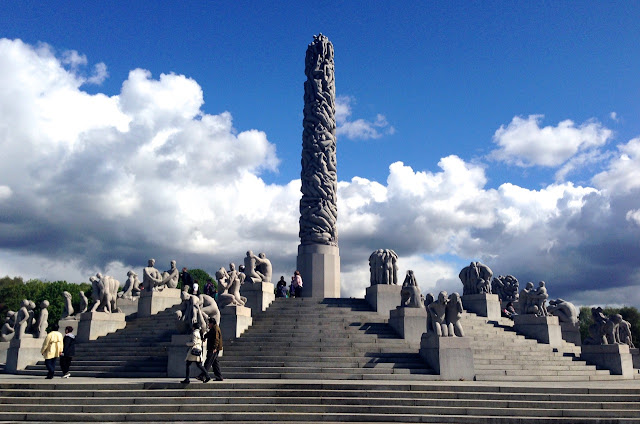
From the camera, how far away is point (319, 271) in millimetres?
27922

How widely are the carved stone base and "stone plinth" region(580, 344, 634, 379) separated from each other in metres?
4.84

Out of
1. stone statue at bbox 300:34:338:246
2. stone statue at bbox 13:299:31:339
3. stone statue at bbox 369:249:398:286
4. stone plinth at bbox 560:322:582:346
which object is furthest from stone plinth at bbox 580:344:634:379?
stone statue at bbox 13:299:31:339

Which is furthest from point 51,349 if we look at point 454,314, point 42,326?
point 454,314

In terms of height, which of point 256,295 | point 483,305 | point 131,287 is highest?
point 131,287

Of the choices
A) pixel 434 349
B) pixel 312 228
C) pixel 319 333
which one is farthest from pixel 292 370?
pixel 312 228

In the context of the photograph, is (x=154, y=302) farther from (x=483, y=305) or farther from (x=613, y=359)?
(x=613, y=359)

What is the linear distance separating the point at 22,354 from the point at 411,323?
13511 millimetres

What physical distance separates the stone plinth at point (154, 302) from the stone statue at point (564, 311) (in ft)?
54.3

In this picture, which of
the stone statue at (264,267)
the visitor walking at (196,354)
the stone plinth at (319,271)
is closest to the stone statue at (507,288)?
the stone plinth at (319,271)

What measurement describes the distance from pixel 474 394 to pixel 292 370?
5508 millimetres

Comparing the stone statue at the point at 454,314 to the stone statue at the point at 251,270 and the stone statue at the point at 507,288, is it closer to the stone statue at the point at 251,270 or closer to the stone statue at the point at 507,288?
the stone statue at the point at 251,270

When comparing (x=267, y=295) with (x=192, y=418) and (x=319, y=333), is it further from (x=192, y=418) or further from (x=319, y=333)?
(x=192, y=418)

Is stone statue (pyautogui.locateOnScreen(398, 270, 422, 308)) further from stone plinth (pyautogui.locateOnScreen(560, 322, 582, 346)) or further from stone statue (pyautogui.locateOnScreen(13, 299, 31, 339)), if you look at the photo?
stone statue (pyautogui.locateOnScreen(13, 299, 31, 339))

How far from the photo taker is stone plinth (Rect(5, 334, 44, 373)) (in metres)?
18.4
